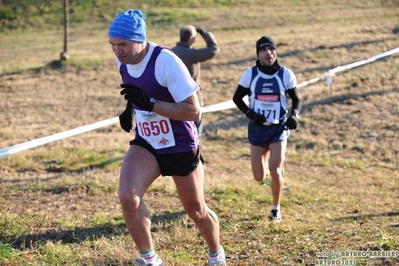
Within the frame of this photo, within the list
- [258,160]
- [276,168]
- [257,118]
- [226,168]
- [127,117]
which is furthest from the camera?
[226,168]

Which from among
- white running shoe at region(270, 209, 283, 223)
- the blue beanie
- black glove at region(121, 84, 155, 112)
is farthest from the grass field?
the blue beanie

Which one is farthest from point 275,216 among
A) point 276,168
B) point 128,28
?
point 128,28

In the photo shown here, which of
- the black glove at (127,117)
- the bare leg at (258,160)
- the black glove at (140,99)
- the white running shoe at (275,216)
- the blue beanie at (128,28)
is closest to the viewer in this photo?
the black glove at (140,99)

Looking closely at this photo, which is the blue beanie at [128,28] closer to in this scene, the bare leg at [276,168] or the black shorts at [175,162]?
the black shorts at [175,162]

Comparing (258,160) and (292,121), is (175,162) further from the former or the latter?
(258,160)

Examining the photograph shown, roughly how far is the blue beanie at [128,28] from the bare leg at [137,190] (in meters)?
0.80

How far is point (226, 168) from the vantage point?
9.54 meters

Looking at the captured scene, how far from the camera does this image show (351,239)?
5.15 metres

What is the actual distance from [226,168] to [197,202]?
5351 mm

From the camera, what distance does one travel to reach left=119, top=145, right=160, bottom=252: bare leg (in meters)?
3.97

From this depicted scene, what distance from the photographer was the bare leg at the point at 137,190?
156 inches

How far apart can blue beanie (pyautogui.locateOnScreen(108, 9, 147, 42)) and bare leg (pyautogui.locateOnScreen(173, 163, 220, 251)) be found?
40.2 inches

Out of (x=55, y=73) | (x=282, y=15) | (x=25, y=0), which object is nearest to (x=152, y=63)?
(x=55, y=73)

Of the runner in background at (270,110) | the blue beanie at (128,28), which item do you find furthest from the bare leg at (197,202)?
the runner in background at (270,110)
